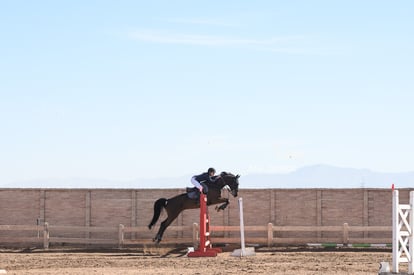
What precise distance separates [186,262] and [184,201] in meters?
4.97

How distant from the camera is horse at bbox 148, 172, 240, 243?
28.2 m

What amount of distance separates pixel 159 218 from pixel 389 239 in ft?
26.2

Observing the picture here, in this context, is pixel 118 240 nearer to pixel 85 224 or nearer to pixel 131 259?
pixel 85 224

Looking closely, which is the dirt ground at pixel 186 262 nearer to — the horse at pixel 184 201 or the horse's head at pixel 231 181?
the horse at pixel 184 201

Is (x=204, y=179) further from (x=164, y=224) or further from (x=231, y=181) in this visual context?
(x=164, y=224)

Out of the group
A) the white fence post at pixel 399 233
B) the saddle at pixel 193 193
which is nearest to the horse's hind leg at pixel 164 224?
the saddle at pixel 193 193

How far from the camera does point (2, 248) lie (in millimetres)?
30875

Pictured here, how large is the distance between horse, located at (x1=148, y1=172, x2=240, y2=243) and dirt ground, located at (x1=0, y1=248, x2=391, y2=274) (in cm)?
106

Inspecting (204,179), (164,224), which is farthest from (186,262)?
(164,224)

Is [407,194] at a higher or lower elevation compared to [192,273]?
higher

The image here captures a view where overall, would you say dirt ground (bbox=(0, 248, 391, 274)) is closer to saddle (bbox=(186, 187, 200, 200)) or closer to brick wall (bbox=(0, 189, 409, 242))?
saddle (bbox=(186, 187, 200, 200))

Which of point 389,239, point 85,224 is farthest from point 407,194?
point 85,224

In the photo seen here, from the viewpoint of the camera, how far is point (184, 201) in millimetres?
28797

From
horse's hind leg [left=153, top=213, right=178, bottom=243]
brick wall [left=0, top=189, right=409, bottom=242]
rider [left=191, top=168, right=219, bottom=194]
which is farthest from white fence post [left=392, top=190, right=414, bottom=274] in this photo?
brick wall [left=0, top=189, right=409, bottom=242]
